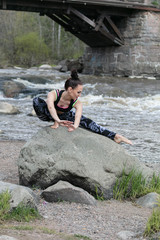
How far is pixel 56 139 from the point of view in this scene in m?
4.34

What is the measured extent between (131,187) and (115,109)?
824cm

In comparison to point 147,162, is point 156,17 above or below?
above

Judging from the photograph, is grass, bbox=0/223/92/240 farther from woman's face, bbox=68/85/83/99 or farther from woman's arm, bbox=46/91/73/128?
woman's face, bbox=68/85/83/99

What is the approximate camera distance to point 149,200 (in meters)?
4.04

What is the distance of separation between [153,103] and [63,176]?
10.0m

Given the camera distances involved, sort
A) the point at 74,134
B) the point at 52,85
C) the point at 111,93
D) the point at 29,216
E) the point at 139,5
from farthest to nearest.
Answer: the point at 139,5
the point at 52,85
the point at 111,93
the point at 74,134
the point at 29,216

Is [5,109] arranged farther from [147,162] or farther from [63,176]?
[63,176]

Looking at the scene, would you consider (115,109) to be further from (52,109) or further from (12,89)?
(52,109)

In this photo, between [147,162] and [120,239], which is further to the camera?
[147,162]

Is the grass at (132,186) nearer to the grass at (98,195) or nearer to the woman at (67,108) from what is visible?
the grass at (98,195)

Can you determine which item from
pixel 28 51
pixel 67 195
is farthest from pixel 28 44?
pixel 67 195

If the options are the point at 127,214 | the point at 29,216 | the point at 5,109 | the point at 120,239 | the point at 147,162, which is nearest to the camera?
the point at 120,239

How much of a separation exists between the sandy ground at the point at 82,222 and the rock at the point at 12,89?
1125 centimetres

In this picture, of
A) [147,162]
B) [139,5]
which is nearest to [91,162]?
[147,162]
